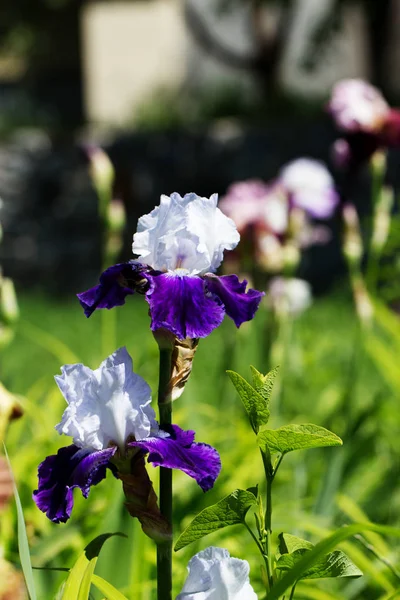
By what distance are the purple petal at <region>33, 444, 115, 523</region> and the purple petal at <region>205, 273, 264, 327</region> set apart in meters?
0.15

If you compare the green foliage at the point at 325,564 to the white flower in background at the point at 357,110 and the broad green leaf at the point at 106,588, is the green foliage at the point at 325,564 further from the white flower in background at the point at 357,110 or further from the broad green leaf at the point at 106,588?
the white flower in background at the point at 357,110

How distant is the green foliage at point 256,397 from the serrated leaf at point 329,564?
103mm

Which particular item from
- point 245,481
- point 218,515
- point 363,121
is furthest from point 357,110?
point 218,515

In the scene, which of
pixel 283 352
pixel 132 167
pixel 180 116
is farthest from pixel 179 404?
pixel 180 116

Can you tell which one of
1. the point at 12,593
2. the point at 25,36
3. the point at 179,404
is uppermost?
the point at 12,593

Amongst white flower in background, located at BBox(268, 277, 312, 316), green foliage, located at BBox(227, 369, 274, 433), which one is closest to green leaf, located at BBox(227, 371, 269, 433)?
green foliage, located at BBox(227, 369, 274, 433)

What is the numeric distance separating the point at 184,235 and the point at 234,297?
0.06 m

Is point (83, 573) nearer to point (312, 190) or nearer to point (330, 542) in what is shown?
point (330, 542)

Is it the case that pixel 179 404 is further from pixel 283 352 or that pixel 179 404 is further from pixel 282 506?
pixel 282 506

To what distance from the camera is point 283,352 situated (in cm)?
205

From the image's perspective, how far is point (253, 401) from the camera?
70 cm

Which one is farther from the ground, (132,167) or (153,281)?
(153,281)

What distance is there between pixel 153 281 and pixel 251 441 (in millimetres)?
993

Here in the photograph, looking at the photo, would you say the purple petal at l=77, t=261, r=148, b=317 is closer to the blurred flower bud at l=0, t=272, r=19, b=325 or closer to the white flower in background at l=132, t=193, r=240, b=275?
the white flower in background at l=132, t=193, r=240, b=275
